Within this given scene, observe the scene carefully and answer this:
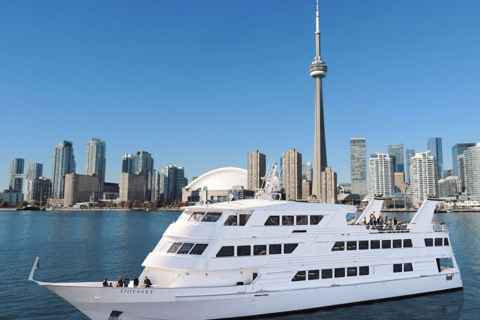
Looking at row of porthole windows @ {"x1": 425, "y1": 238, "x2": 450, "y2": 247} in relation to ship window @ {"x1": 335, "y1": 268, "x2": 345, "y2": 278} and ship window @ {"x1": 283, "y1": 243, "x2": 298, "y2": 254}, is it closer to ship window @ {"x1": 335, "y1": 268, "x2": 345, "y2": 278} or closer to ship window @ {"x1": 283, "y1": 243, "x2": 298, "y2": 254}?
ship window @ {"x1": 335, "y1": 268, "x2": 345, "y2": 278}

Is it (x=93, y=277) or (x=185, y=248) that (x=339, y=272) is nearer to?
(x=185, y=248)

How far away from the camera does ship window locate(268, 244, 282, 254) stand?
57.4 feet

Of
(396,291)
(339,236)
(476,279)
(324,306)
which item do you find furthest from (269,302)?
(476,279)

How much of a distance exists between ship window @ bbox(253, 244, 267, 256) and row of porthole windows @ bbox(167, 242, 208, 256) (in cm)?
239

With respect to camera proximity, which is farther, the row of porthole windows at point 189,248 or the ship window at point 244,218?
the ship window at point 244,218

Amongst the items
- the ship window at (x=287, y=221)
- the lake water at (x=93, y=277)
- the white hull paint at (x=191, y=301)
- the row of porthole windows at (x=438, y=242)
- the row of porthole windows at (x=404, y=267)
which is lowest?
the lake water at (x=93, y=277)

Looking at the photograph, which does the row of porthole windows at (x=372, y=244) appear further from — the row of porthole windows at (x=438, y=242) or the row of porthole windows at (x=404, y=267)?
the row of porthole windows at (x=438, y=242)

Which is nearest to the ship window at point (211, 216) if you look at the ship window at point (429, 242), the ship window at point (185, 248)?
the ship window at point (185, 248)

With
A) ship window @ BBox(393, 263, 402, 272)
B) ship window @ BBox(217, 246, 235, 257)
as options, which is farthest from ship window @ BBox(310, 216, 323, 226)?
ship window @ BBox(393, 263, 402, 272)

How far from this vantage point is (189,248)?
55.1 feet

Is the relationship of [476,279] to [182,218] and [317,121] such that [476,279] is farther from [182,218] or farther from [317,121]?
[317,121]

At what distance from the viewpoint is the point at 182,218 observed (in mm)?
18734

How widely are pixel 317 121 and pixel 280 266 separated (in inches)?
7244

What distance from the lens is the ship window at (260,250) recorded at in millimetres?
17203
